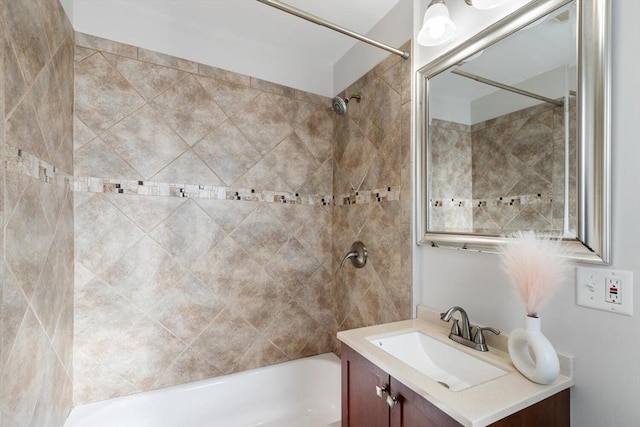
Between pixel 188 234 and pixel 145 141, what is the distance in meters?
0.61

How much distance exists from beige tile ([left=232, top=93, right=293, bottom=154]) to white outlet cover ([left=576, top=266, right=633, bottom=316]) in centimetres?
181

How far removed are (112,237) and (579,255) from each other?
2.12 m

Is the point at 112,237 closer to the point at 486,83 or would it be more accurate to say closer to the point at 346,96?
the point at 346,96

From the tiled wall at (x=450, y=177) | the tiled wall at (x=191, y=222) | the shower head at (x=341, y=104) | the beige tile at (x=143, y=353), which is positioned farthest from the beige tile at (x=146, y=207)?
the tiled wall at (x=450, y=177)

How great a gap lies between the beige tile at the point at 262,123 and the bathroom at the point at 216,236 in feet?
0.05

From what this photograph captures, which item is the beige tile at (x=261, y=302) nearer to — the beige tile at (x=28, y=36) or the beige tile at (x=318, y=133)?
the beige tile at (x=318, y=133)

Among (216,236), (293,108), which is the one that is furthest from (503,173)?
(216,236)

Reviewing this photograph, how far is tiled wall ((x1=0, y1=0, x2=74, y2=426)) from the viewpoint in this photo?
0.98m

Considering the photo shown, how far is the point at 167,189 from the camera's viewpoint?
1809 mm

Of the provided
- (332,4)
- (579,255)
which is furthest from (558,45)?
(332,4)

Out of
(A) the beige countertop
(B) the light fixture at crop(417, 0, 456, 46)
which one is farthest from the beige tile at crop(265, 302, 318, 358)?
(B) the light fixture at crop(417, 0, 456, 46)

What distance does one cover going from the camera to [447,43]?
1407 millimetres

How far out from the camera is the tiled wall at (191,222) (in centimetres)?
164

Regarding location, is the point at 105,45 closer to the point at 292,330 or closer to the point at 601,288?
the point at 292,330
